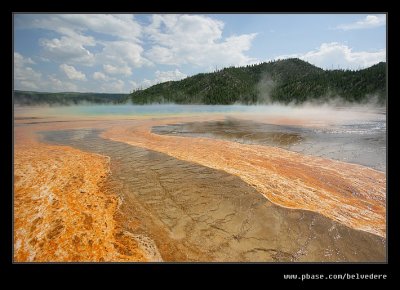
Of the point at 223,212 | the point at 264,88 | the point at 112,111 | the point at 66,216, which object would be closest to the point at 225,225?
the point at 223,212

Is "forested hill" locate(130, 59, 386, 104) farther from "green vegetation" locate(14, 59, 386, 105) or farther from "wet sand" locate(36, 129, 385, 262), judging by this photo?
"wet sand" locate(36, 129, 385, 262)

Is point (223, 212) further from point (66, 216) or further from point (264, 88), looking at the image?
point (264, 88)

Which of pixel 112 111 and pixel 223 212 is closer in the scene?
pixel 223 212

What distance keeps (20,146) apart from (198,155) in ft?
29.8

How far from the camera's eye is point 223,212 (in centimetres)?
616

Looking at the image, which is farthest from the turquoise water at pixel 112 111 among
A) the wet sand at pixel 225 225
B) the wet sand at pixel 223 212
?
the wet sand at pixel 225 225

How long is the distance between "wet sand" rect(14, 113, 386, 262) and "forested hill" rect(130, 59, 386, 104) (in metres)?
47.6

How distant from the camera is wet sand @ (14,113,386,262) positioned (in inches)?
190

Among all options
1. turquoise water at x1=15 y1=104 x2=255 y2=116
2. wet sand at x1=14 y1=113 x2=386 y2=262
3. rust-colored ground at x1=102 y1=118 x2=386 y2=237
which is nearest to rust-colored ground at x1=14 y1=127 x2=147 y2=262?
wet sand at x1=14 y1=113 x2=386 y2=262

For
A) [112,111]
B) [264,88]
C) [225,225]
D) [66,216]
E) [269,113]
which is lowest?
[225,225]

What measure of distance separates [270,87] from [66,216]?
160387 millimetres

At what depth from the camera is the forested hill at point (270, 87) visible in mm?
93812

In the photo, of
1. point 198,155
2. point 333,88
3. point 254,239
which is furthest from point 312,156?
point 333,88
